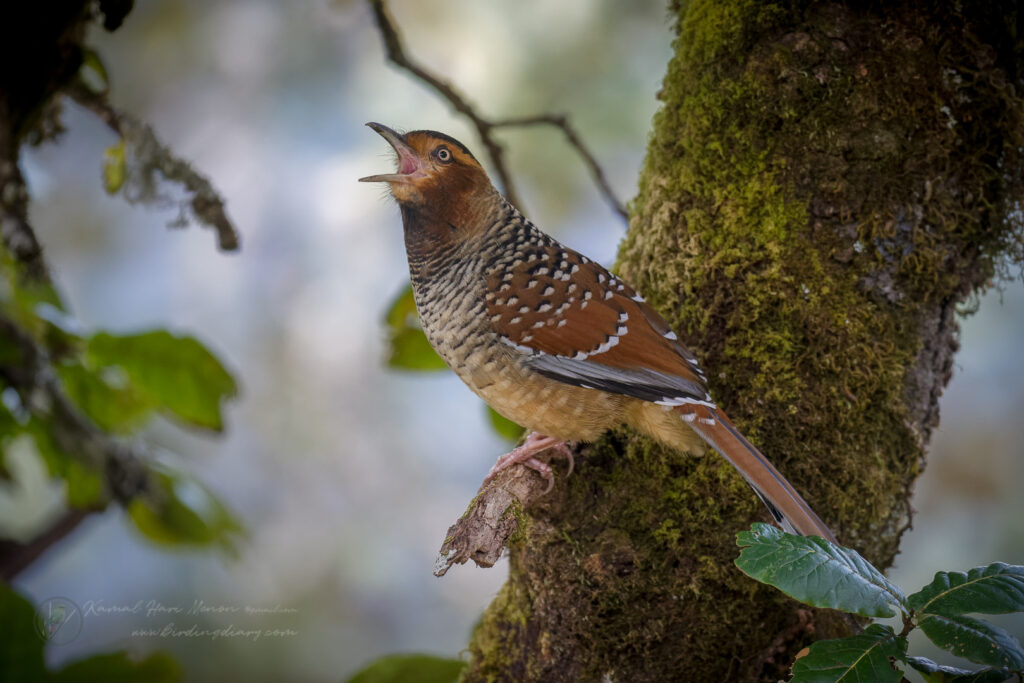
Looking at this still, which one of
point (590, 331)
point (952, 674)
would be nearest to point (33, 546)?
point (590, 331)

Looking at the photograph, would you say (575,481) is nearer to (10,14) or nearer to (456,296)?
(456,296)

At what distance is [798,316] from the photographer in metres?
2.18

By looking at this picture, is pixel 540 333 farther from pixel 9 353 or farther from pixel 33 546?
pixel 33 546

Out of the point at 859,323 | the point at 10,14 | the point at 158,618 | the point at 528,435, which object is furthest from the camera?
the point at 158,618

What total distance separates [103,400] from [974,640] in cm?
258

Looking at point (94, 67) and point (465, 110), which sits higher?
point (465, 110)

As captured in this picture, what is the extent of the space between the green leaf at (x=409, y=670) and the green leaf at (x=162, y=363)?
40.1 inches

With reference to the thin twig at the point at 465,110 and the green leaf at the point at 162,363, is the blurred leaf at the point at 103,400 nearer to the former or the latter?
the green leaf at the point at 162,363

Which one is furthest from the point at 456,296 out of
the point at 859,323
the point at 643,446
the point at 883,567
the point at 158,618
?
the point at 158,618

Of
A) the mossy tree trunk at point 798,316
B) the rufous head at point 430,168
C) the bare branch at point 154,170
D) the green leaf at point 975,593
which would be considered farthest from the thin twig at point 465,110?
the green leaf at point 975,593

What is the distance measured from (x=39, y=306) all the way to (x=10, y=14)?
0.88 metres

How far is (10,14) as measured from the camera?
2.01 metres

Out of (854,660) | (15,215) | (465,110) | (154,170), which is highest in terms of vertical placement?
(465,110)

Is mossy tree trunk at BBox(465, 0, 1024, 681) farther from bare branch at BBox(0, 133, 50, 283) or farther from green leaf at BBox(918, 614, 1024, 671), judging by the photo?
bare branch at BBox(0, 133, 50, 283)
